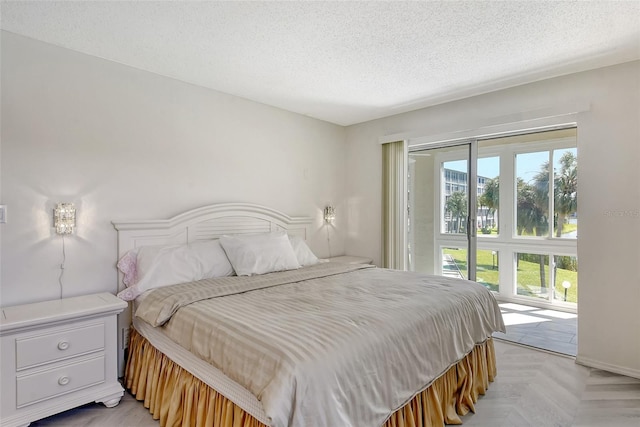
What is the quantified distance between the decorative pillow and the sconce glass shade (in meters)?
0.49

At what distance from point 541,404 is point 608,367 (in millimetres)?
977

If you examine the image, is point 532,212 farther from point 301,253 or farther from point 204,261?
point 204,261

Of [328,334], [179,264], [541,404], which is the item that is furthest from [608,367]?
[179,264]

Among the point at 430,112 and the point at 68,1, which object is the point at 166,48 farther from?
the point at 430,112

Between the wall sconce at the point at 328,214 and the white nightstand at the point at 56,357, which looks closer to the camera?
the white nightstand at the point at 56,357

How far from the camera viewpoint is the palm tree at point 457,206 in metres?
3.89

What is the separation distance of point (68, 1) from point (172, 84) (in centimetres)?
106

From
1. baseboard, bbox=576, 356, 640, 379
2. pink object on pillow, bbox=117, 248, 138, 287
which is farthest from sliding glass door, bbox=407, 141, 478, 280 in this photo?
pink object on pillow, bbox=117, 248, 138, 287

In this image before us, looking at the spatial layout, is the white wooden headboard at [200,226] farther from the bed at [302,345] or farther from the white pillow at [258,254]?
the white pillow at [258,254]

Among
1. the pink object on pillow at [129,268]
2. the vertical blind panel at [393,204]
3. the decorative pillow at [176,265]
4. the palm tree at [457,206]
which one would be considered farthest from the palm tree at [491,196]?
the pink object on pillow at [129,268]

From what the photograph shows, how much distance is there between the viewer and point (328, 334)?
1.50 meters

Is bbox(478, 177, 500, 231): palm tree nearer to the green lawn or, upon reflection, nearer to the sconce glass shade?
the green lawn

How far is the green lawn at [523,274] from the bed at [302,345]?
144cm

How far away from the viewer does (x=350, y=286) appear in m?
2.46
